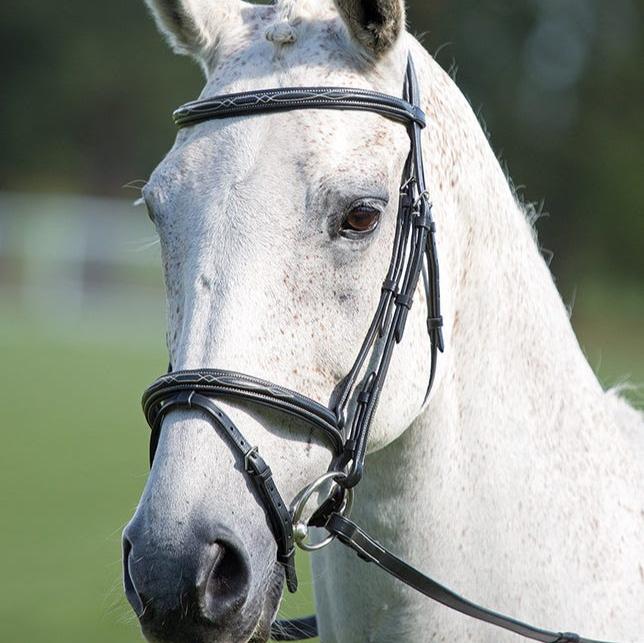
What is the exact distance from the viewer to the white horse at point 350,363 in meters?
2.51

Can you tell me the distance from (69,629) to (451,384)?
497 centimetres

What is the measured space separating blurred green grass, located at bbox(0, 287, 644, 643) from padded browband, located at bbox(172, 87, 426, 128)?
3.95 ft

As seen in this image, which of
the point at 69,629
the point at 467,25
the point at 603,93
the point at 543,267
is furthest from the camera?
the point at 467,25

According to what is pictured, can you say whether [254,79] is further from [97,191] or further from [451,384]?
[97,191]

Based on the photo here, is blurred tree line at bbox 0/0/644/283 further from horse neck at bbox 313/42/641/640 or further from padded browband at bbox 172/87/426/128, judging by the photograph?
padded browband at bbox 172/87/426/128

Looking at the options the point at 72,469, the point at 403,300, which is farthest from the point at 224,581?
the point at 72,469

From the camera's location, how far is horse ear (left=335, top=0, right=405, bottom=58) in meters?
2.84

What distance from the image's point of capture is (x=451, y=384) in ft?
10.0

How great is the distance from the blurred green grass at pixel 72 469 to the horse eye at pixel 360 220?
39.6 inches

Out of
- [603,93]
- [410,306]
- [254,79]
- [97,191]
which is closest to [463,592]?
[410,306]

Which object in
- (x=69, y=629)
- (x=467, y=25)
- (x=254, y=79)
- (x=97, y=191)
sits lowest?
(x=69, y=629)

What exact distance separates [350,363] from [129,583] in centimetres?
73

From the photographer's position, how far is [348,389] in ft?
8.95

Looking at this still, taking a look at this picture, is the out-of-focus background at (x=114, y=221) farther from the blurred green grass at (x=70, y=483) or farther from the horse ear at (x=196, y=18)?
the horse ear at (x=196, y=18)
